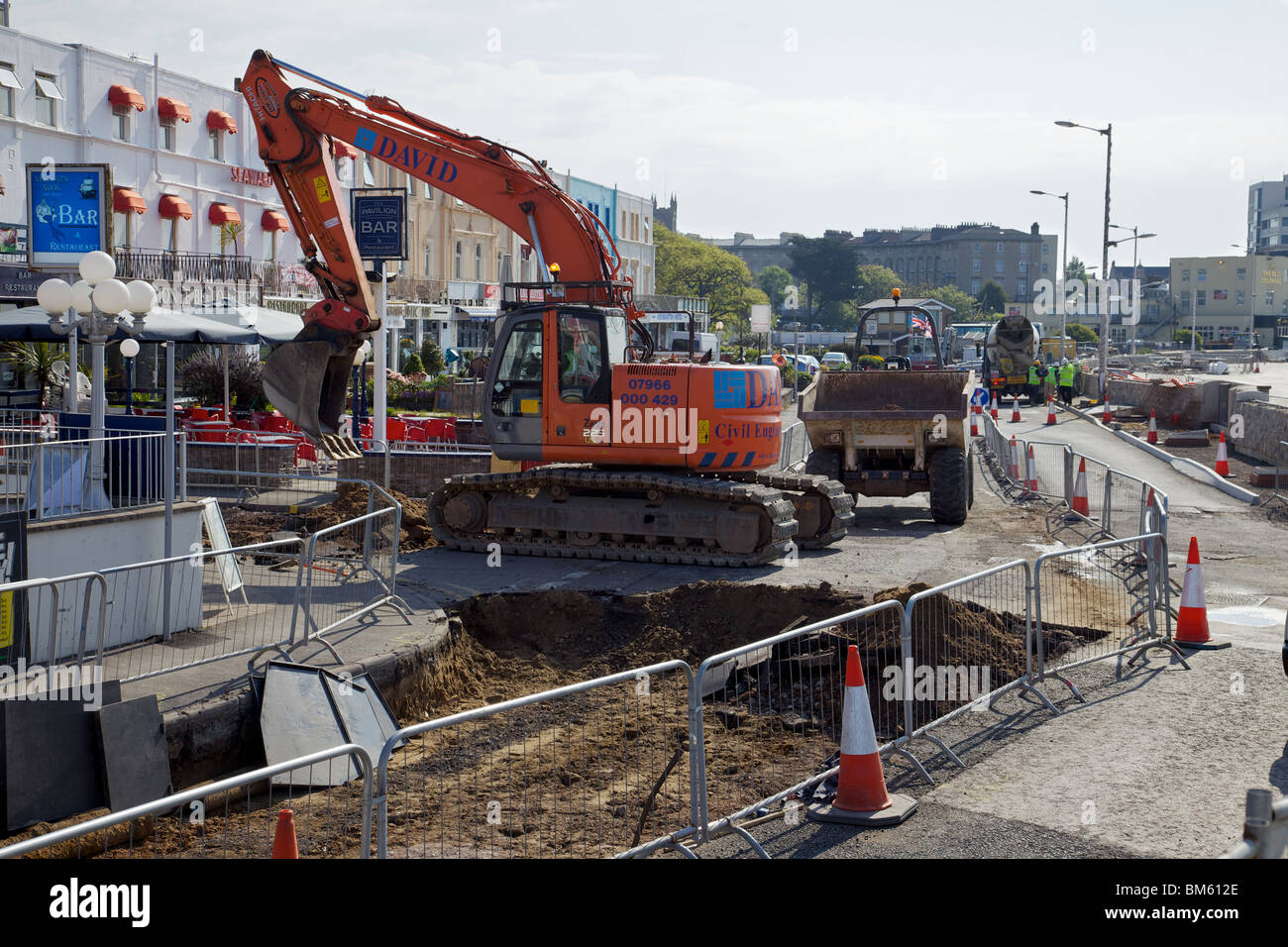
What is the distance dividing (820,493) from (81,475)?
8792 mm

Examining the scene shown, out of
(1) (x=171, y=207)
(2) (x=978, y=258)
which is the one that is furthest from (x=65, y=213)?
(2) (x=978, y=258)

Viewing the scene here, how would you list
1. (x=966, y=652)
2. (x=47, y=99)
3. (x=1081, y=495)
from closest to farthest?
(x=966, y=652)
(x=1081, y=495)
(x=47, y=99)

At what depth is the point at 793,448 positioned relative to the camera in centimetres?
2452

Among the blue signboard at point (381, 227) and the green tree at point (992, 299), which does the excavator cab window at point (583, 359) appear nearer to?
the blue signboard at point (381, 227)

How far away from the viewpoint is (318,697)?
354 inches

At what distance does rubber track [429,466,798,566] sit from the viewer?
1457 cm

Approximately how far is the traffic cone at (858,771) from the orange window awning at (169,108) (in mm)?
37545

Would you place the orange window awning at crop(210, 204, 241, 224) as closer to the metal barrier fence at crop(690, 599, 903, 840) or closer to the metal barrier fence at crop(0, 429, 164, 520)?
the metal barrier fence at crop(0, 429, 164, 520)

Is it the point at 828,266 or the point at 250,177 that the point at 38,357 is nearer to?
the point at 250,177

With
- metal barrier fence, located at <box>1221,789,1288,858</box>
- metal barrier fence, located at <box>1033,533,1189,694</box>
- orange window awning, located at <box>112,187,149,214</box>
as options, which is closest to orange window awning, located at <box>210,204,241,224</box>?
orange window awning, located at <box>112,187,149,214</box>

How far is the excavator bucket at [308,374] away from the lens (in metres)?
13.7

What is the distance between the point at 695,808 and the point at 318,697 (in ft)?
11.6

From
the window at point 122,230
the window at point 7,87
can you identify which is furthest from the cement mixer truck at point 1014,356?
the window at point 7,87
